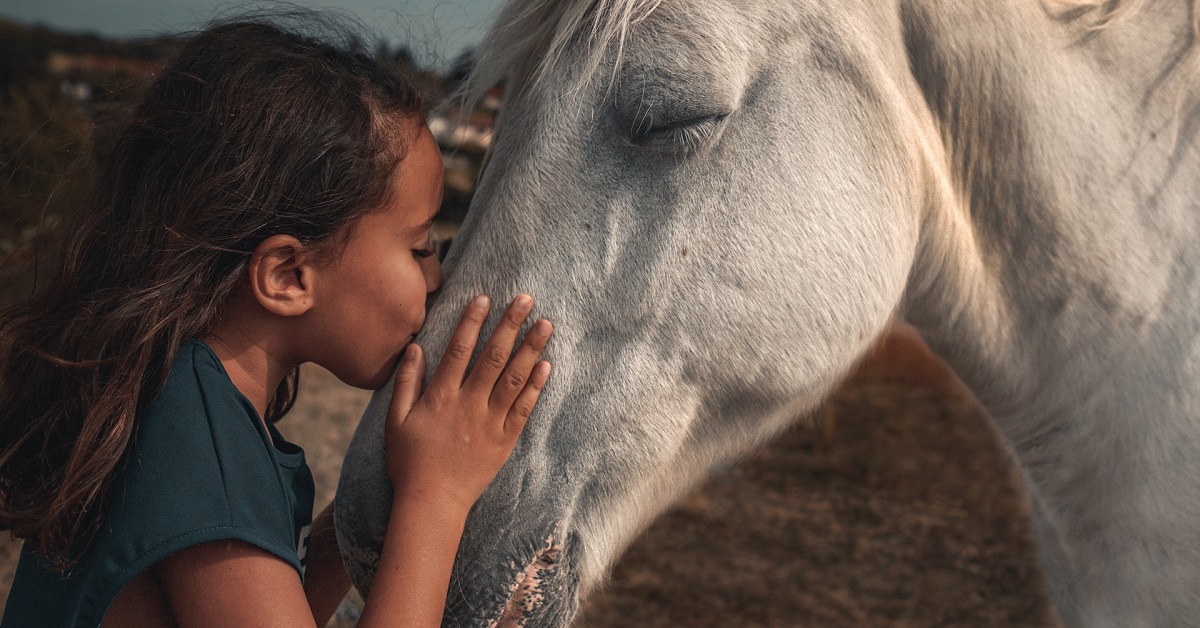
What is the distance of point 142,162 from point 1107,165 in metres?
1.32

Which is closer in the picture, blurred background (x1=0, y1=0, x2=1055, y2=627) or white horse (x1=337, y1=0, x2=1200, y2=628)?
white horse (x1=337, y1=0, x2=1200, y2=628)

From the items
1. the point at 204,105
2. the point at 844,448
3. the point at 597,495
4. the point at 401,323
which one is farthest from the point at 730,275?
the point at 844,448

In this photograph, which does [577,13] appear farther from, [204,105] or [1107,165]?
[1107,165]

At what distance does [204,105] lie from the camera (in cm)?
109

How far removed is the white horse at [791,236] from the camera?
42.7 inches

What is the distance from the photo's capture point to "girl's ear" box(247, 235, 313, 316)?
1067mm

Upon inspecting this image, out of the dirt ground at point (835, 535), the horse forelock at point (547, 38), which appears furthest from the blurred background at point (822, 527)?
the horse forelock at point (547, 38)

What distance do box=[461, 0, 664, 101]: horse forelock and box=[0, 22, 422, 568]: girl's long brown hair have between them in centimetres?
20

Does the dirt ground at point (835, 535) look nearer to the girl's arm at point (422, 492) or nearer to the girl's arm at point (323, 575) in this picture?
the girl's arm at point (323, 575)

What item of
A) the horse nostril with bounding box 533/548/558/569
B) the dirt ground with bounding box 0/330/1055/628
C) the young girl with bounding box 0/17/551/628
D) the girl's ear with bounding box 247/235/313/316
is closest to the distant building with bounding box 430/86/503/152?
the young girl with bounding box 0/17/551/628

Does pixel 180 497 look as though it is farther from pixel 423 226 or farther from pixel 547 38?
pixel 547 38

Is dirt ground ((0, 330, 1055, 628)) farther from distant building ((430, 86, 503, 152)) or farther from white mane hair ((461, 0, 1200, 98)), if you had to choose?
white mane hair ((461, 0, 1200, 98))

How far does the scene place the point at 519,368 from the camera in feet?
3.47

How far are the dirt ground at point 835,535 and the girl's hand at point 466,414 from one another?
6.02 ft
